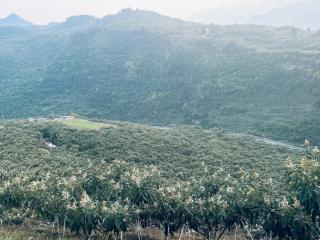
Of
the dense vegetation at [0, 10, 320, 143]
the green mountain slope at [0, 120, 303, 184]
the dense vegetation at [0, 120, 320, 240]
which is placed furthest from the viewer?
the dense vegetation at [0, 10, 320, 143]

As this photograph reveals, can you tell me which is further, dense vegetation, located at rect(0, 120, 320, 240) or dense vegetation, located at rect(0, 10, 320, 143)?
dense vegetation, located at rect(0, 10, 320, 143)

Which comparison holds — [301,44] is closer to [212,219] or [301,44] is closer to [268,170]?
[268,170]

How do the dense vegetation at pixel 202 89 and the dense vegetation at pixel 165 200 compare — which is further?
the dense vegetation at pixel 202 89

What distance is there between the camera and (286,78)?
132 m

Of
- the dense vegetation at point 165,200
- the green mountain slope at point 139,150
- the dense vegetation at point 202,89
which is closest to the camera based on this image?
the dense vegetation at point 165,200

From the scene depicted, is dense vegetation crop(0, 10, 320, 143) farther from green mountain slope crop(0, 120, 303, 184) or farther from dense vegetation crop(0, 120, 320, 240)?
dense vegetation crop(0, 120, 320, 240)

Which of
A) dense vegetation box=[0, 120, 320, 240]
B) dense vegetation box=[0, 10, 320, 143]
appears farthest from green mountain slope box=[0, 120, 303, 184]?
dense vegetation box=[0, 10, 320, 143]

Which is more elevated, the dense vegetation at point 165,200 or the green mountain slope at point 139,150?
the dense vegetation at point 165,200

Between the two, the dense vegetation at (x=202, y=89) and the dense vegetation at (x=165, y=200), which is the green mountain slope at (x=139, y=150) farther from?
the dense vegetation at (x=202, y=89)

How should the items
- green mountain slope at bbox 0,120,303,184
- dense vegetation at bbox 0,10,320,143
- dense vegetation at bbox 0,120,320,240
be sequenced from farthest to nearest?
dense vegetation at bbox 0,10,320,143, green mountain slope at bbox 0,120,303,184, dense vegetation at bbox 0,120,320,240

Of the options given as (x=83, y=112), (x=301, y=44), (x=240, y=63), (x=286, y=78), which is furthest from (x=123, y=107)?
(x=301, y=44)

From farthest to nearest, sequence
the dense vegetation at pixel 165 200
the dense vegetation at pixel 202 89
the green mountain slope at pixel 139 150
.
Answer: the dense vegetation at pixel 202 89
the green mountain slope at pixel 139 150
the dense vegetation at pixel 165 200

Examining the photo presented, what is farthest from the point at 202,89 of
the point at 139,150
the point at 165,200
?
the point at 165,200

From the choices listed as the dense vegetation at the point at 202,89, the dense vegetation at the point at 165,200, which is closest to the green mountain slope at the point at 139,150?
the dense vegetation at the point at 165,200
